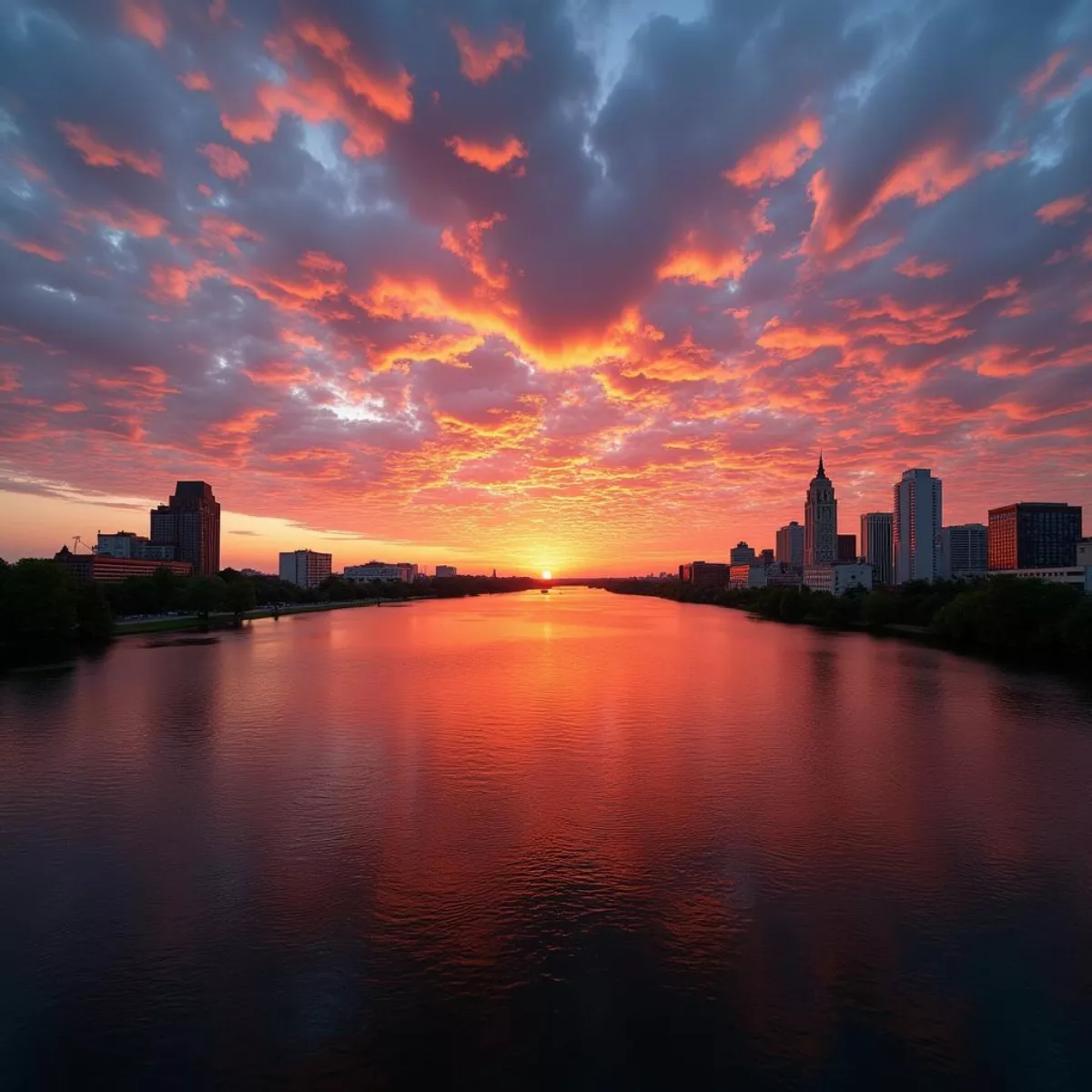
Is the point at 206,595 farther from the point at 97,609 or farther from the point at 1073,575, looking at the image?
the point at 1073,575

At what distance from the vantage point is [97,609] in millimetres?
76188

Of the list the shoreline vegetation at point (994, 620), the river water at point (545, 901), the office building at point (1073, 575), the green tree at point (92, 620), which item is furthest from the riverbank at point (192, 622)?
the office building at point (1073, 575)

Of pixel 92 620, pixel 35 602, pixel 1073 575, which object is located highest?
pixel 1073 575

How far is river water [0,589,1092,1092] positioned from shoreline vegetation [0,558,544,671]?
129ft

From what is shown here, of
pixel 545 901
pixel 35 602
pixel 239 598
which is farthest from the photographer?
pixel 239 598

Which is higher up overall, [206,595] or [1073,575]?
[1073,575]

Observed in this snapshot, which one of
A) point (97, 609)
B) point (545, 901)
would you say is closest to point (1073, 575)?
point (545, 901)

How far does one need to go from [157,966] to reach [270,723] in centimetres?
2238

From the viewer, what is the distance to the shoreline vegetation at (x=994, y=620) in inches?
2253

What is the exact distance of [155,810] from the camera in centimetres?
2183

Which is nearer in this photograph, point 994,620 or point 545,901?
point 545,901

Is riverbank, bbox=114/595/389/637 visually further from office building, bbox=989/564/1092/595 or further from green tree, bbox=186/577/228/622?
office building, bbox=989/564/1092/595

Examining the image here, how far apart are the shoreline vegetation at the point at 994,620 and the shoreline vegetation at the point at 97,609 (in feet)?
300

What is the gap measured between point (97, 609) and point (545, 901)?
80.7 metres
